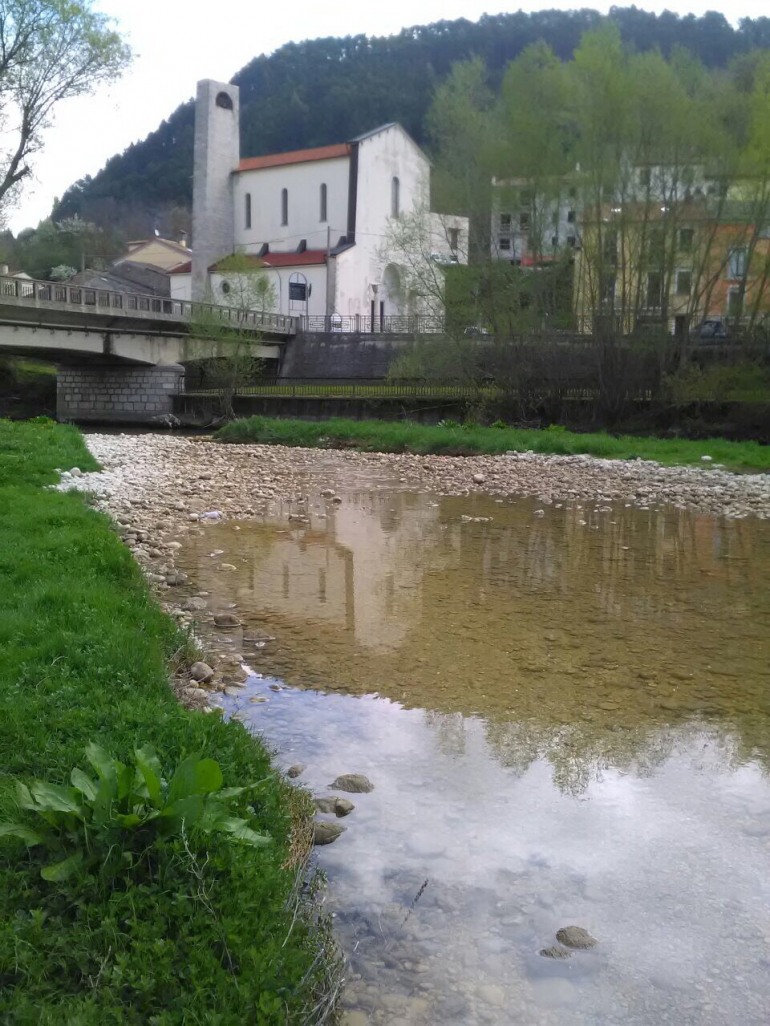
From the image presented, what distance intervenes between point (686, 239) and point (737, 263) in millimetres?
1831

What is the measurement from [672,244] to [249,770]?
28400 millimetres

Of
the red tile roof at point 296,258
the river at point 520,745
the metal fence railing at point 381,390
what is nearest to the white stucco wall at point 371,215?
the red tile roof at point 296,258

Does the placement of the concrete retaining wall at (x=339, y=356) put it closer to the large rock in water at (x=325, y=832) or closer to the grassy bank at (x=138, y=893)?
the grassy bank at (x=138, y=893)

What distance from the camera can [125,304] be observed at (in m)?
38.9

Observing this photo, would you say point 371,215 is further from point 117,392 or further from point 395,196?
point 117,392

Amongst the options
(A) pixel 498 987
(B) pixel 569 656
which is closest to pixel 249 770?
(A) pixel 498 987

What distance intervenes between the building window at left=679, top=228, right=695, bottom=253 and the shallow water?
2080 centimetres

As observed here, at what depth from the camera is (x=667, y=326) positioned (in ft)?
98.2

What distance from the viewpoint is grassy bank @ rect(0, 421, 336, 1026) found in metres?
2.78

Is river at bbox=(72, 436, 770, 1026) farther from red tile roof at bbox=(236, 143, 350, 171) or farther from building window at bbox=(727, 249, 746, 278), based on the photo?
red tile roof at bbox=(236, 143, 350, 171)

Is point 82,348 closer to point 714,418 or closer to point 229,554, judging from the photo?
point 714,418

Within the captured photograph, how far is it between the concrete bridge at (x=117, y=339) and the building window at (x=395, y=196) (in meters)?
22.4

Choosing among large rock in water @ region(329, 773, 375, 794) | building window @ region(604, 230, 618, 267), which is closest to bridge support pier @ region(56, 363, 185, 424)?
building window @ region(604, 230, 618, 267)

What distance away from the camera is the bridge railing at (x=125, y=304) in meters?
33.5
